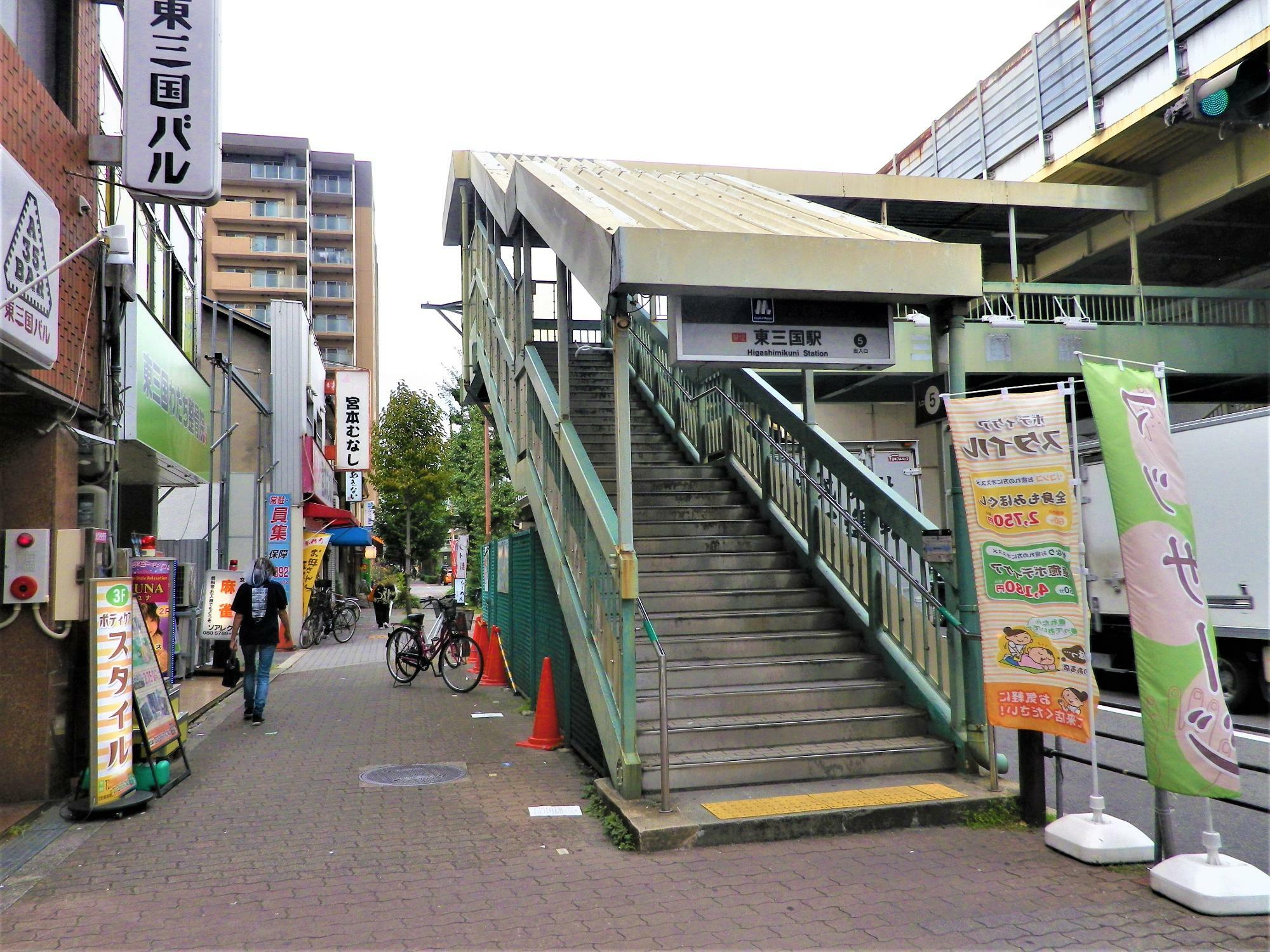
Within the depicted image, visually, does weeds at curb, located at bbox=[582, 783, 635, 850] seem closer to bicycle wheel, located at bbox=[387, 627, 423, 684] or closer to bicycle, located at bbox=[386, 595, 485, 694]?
bicycle, located at bbox=[386, 595, 485, 694]

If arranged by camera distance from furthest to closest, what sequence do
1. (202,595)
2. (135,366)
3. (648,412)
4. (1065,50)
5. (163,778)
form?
(1065,50)
(202,595)
(648,412)
(135,366)
(163,778)

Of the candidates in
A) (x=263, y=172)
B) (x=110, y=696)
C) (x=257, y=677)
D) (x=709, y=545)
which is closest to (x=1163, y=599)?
(x=709, y=545)

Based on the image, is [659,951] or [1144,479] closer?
[659,951]

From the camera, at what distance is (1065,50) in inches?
799

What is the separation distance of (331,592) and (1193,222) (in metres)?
23.4

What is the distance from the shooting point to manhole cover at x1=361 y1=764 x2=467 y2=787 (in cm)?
771

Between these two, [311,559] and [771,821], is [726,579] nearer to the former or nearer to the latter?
[771,821]

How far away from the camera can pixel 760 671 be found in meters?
7.57

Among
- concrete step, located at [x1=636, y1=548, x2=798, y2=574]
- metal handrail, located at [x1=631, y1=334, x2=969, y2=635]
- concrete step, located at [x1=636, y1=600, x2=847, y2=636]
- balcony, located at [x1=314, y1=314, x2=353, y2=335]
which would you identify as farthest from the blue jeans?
balcony, located at [x1=314, y1=314, x2=353, y2=335]

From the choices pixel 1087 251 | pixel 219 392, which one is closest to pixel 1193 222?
pixel 1087 251

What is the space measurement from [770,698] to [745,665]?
0.41 m

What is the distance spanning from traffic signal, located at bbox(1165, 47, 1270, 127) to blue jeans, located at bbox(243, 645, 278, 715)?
1013 centimetres

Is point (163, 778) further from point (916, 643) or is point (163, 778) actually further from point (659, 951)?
point (916, 643)

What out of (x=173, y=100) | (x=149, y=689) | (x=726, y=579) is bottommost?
(x=149, y=689)
